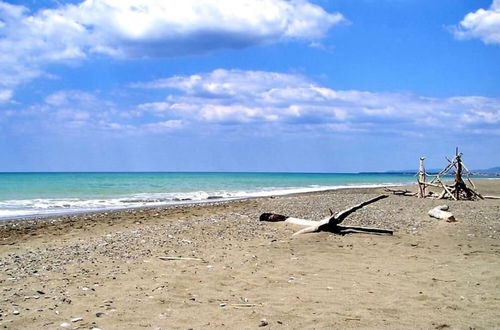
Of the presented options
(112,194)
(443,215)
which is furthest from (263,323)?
(112,194)

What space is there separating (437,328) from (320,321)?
143 cm

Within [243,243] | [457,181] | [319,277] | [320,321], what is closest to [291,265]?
[319,277]

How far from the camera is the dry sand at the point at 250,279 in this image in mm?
6043

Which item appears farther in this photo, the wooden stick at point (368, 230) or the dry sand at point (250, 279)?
the wooden stick at point (368, 230)

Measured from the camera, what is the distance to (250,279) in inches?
318

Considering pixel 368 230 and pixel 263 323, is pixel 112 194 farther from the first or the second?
pixel 263 323

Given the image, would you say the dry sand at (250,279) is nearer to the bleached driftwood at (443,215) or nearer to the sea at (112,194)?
the bleached driftwood at (443,215)

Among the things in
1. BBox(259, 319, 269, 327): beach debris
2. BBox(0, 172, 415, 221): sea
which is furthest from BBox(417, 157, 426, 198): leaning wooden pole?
BBox(259, 319, 269, 327): beach debris

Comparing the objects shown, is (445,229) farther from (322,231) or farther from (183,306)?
(183,306)

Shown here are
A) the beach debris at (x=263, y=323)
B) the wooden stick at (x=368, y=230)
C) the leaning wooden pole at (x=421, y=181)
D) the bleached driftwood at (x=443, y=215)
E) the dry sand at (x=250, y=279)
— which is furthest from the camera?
the leaning wooden pole at (x=421, y=181)

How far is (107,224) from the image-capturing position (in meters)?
16.8

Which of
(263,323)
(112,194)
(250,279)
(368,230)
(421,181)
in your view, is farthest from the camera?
(112,194)

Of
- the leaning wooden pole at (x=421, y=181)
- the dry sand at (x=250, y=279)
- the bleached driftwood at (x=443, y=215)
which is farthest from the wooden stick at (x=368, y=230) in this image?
the leaning wooden pole at (x=421, y=181)

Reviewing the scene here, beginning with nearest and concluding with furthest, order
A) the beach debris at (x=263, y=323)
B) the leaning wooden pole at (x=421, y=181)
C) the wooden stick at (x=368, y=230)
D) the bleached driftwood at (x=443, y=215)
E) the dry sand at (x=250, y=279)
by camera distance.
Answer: the beach debris at (x=263, y=323) < the dry sand at (x=250, y=279) < the wooden stick at (x=368, y=230) < the bleached driftwood at (x=443, y=215) < the leaning wooden pole at (x=421, y=181)
